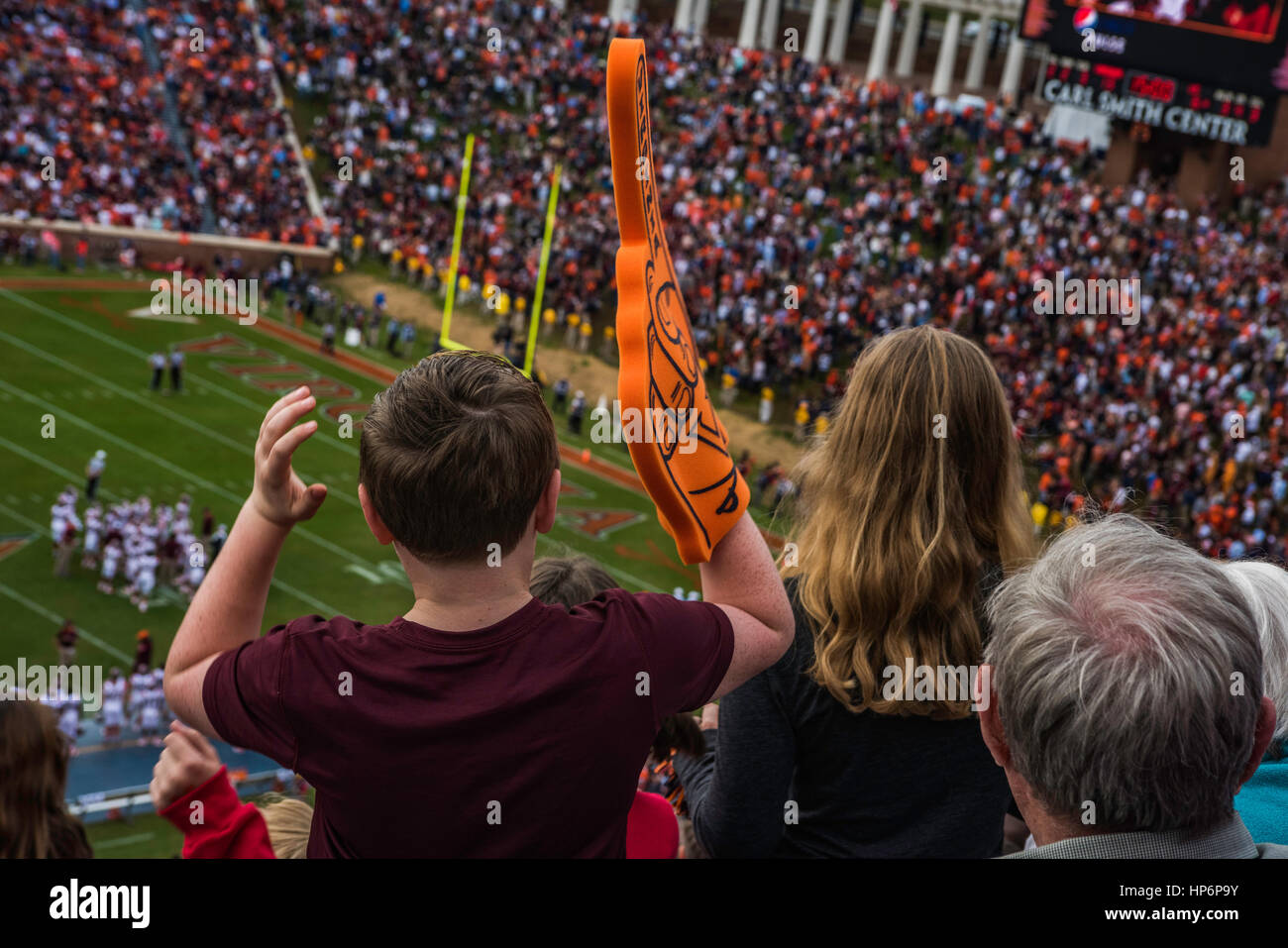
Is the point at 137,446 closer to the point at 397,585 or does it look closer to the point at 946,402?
the point at 397,585

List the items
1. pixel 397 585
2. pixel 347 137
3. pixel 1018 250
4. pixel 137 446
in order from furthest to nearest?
pixel 347 137 → pixel 1018 250 → pixel 137 446 → pixel 397 585

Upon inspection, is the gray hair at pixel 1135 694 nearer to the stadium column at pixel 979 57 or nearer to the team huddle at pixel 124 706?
the team huddle at pixel 124 706

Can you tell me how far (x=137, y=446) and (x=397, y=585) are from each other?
6126mm

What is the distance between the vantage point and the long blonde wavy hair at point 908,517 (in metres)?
2.97

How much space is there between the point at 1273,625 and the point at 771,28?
5037 cm

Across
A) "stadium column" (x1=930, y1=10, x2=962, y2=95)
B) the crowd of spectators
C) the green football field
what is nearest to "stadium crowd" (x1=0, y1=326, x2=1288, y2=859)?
the green football field

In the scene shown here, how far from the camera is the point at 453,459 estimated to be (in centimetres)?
234

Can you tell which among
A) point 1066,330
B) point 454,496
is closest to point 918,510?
point 454,496

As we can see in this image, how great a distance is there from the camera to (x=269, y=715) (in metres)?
2.34

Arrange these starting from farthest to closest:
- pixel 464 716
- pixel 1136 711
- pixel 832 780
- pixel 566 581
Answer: pixel 566 581 → pixel 832 780 → pixel 464 716 → pixel 1136 711

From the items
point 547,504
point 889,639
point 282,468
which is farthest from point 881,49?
point 282,468

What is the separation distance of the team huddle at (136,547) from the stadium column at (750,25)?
110 feet
